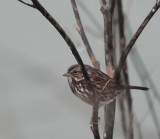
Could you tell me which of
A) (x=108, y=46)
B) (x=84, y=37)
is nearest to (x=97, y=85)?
(x=84, y=37)

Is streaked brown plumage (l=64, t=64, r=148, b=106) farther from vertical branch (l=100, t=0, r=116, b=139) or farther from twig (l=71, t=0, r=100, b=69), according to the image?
vertical branch (l=100, t=0, r=116, b=139)

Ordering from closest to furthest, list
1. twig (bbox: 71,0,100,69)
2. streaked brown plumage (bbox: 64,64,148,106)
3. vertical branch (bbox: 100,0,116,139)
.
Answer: vertical branch (bbox: 100,0,116,139) < twig (bbox: 71,0,100,69) < streaked brown plumage (bbox: 64,64,148,106)

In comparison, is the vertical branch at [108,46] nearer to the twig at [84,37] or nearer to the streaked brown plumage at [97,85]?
the twig at [84,37]

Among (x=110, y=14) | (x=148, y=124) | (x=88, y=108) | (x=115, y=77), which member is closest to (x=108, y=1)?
(x=110, y=14)

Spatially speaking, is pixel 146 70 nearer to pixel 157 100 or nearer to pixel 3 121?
pixel 157 100

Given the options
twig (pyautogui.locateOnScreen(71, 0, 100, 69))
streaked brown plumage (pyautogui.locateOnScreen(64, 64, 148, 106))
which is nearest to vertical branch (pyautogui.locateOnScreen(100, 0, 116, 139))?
twig (pyautogui.locateOnScreen(71, 0, 100, 69))

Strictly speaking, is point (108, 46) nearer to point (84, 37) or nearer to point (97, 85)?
point (84, 37)

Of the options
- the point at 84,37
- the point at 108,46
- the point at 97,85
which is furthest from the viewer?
the point at 97,85

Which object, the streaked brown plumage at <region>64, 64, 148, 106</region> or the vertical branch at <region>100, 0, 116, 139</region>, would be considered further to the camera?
the streaked brown plumage at <region>64, 64, 148, 106</region>

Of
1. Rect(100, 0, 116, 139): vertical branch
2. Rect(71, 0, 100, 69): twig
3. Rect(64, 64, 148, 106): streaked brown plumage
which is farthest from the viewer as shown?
Rect(64, 64, 148, 106): streaked brown plumage

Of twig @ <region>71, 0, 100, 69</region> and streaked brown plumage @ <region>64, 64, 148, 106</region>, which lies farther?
streaked brown plumage @ <region>64, 64, 148, 106</region>

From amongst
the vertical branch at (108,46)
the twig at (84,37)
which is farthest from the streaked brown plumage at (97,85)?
the vertical branch at (108,46)
